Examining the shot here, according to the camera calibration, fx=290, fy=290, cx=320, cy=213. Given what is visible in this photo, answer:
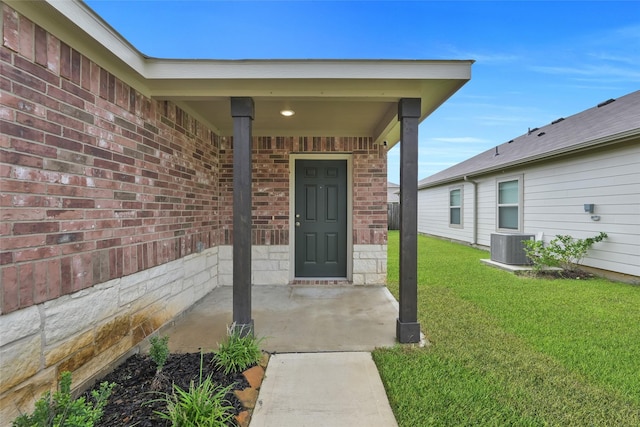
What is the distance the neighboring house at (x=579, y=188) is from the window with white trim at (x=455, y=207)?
77cm

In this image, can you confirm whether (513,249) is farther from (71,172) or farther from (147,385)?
(71,172)

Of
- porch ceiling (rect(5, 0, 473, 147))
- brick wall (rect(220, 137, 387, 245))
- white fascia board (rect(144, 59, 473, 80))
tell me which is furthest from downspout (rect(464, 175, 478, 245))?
white fascia board (rect(144, 59, 473, 80))

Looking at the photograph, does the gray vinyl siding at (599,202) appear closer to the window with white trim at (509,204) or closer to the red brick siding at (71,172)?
the window with white trim at (509,204)

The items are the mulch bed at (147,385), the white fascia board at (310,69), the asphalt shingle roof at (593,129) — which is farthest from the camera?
the asphalt shingle roof at (593,129)

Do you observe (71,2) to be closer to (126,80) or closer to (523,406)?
(126,80)

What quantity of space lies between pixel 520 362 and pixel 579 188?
4810 millimetres

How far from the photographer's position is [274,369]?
2215 millimetres

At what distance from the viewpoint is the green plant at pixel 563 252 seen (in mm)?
5168

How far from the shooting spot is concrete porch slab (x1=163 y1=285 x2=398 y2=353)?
263cm

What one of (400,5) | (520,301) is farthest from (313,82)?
(400,5)

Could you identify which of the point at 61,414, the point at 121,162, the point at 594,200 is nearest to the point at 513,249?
the point at 594,200

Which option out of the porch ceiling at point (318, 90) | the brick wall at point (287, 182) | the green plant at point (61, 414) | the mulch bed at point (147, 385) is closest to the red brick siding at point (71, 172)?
the porch ceiling at point (318, 90)

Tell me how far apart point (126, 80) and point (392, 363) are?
3.08 metres

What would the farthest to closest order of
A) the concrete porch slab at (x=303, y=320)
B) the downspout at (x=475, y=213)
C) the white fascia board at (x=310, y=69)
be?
the downspout at (x=475, y=213), the concrete porch slab at (x=303, y=320), the white fascia board at (x=310, y=69)
